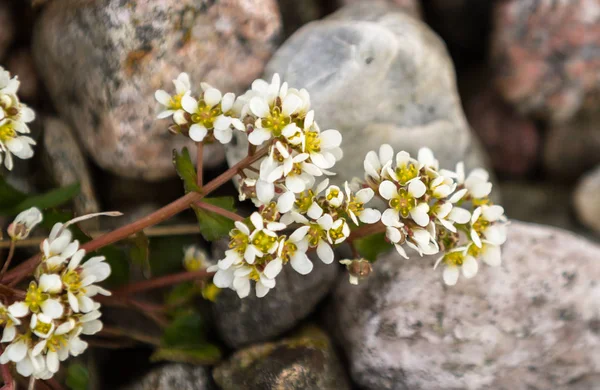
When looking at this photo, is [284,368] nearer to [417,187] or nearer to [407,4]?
[417,187]

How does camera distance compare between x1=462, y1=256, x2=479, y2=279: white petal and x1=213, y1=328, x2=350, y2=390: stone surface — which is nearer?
x1=462, y1=256, x2=479, y2=279: white petal

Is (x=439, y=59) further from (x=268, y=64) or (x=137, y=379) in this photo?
(x=137, y=379)

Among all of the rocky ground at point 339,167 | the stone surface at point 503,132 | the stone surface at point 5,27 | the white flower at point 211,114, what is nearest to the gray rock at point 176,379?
the rocky ground at point 339,167

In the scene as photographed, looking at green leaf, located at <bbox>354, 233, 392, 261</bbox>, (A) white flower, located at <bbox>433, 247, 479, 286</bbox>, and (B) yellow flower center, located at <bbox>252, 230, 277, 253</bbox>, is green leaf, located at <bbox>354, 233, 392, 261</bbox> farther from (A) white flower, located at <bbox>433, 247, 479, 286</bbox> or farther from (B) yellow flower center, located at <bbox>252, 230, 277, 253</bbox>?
(B) yellow flower center, located at <bbox>252, 230, 277, 253</bbox>

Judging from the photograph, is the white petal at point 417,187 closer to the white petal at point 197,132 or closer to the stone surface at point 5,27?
the white petal at point 197,132

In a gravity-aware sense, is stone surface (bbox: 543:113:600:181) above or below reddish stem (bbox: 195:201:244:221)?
below

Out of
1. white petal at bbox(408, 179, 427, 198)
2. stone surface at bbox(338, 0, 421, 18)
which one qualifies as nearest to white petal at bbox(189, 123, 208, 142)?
white petal at bbox(408, 179, 427, 198)

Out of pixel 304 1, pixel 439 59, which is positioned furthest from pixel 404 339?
pixel 304 1
